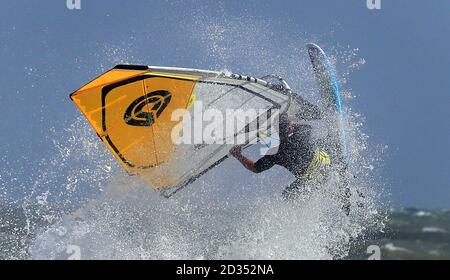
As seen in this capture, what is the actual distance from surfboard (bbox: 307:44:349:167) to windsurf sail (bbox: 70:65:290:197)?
0.76m

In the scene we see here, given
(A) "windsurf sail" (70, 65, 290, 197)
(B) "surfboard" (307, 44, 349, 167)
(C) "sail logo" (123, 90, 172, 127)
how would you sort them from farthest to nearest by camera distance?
(B) "surfboard" (307, 44, 349, 167) < (C) "sail logo" (123, 90, 172, 127) < (A) "windsurf sail" (70, 65, 290, 197)

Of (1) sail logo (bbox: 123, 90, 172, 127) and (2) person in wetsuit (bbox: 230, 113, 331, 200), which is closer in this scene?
(1) sail logo (bbox: 123, 90, 172, 127)

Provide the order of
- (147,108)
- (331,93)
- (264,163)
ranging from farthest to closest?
(331,93) < (264,163) < (147,108)

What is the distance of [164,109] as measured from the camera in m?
7.12

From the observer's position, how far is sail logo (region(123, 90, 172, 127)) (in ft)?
22.8

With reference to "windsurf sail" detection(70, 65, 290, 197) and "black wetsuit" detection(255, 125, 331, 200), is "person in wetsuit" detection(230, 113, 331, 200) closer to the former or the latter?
"black wetsuit" detection(255, 125, 331, 200)

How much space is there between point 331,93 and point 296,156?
1.02 m

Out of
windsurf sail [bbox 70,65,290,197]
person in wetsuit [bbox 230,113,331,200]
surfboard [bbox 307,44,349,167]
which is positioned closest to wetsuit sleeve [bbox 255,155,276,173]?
person in wetsuit [bbox 230,113,331,200]

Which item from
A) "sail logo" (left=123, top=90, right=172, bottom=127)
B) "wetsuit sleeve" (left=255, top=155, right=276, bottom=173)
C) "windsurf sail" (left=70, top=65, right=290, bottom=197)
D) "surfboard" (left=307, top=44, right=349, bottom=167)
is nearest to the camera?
"windsurf sail" (left=70, top=65, right=290, bottom=197)

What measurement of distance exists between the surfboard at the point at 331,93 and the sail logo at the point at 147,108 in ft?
6.87

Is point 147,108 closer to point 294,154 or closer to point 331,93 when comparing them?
point 294,154

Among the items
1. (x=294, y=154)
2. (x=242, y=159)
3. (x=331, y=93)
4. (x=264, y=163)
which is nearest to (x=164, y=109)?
(x=242, y=159)

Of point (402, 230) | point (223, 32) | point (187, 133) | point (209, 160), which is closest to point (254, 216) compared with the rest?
point (209, 160)

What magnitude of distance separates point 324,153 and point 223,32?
8.95 ft
